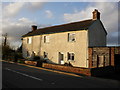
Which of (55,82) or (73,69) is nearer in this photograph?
(55,82)

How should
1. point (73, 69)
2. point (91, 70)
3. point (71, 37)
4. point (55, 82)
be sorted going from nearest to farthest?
point (55, 82) → point (91, 70) → point (73, 69) → point (71, 37)

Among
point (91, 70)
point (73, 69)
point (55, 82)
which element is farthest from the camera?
point (73, 69)

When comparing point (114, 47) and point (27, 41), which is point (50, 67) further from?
point (27, 41)

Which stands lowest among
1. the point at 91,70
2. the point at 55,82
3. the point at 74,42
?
the point at 55,82

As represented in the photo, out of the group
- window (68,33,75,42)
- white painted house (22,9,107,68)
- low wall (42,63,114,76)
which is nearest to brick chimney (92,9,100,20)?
white painted house (22,9,107,68)

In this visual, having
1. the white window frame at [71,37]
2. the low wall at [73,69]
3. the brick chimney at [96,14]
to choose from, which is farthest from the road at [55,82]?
the brick chimney at [96,14]

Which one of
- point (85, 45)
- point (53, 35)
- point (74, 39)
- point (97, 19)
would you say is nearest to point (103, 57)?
point (85, 45)

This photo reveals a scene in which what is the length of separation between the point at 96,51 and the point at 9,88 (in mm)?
12798

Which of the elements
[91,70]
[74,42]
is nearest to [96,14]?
[74,42]

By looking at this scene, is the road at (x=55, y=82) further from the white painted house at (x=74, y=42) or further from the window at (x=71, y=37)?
the window at (x=71, y=37)

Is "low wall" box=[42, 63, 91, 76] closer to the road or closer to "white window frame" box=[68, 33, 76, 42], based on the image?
the road

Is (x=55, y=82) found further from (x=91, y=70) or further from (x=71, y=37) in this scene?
(x=71, y=37)

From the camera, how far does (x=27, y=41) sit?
31.4 meters

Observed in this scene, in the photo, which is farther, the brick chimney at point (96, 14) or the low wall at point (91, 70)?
the brick chimney at point (96, 14)
